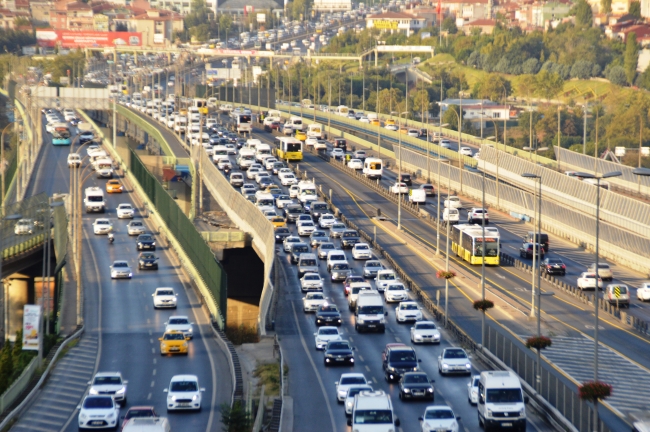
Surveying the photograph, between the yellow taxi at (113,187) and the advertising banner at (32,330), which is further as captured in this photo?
the yellow taxi at (113,187)

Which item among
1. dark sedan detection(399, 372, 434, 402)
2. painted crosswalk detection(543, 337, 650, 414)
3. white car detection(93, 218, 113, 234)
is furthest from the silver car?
dark sedan detection(399, 372, 434, 402)

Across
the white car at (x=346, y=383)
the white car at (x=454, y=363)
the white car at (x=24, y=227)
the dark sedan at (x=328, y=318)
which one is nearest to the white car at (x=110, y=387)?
the white car at (x=346, y=383)

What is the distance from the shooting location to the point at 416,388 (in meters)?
39.8

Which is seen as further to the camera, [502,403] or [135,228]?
[135,228]

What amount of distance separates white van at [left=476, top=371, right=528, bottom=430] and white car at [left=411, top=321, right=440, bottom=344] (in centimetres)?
1392

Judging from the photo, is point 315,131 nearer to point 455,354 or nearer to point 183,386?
point 455,354

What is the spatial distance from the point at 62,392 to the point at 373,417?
14869 mm

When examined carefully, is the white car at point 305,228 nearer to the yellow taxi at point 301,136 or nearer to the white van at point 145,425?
the white van at point 145,425

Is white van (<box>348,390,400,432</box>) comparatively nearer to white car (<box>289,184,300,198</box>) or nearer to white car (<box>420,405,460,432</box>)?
white car (<box>420,405,460,432</box>)

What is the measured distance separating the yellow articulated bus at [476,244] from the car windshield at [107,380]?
31.9 meters

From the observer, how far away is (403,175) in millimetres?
104812

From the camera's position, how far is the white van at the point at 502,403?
3547 centimetres

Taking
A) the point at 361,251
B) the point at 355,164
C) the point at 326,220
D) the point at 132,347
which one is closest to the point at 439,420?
the point at 132,347

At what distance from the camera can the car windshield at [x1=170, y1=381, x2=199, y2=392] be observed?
4012 cm
